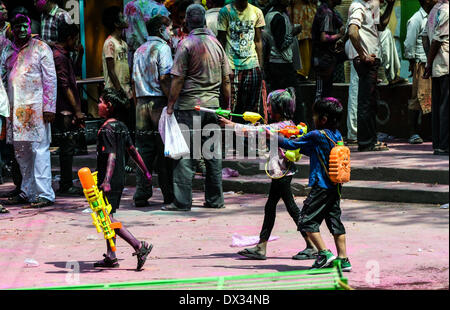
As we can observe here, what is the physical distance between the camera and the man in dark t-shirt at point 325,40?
39.7 feet

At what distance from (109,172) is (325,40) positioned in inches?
213

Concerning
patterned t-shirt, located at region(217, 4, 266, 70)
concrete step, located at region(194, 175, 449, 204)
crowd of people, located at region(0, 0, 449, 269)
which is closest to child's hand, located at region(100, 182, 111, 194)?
crowd of people, located at region(0, 0, 449, 269)

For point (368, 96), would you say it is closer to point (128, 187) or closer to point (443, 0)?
point (443, 0)

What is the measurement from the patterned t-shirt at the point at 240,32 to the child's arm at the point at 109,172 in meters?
4.05

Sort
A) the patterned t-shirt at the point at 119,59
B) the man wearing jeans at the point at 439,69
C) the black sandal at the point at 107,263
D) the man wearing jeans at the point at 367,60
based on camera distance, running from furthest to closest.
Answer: the patterned t-shirt at the point at 119,59, the man wearing jeans at the point at 367,60, the man wearing jeans at the point at 439,69, the black sandal at the point at 107,263

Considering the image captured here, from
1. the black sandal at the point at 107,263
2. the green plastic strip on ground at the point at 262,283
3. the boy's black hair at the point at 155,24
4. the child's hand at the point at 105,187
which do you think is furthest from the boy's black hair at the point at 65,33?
the green plastic strip on ground at the point at 262,283

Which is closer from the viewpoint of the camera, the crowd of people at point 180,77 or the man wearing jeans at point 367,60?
the crowd of people at point 180,77

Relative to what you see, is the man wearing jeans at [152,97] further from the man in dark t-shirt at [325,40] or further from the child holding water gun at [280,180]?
the child holding water gun at [280,180]

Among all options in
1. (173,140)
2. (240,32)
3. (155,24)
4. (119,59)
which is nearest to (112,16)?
(119,59)

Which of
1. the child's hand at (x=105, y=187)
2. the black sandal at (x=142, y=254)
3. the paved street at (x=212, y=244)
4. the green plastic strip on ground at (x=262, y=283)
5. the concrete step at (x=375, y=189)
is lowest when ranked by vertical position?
the paved street at (x=212, y=244)

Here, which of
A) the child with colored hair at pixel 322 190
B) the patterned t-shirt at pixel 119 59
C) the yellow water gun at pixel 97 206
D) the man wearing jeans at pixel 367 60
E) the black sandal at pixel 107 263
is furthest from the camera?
the patterned t-shirt at pixel 119 59

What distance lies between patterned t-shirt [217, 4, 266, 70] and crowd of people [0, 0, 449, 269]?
0.04 feet

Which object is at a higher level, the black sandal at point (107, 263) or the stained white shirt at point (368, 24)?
the stained white shirt at point (368, 24)
